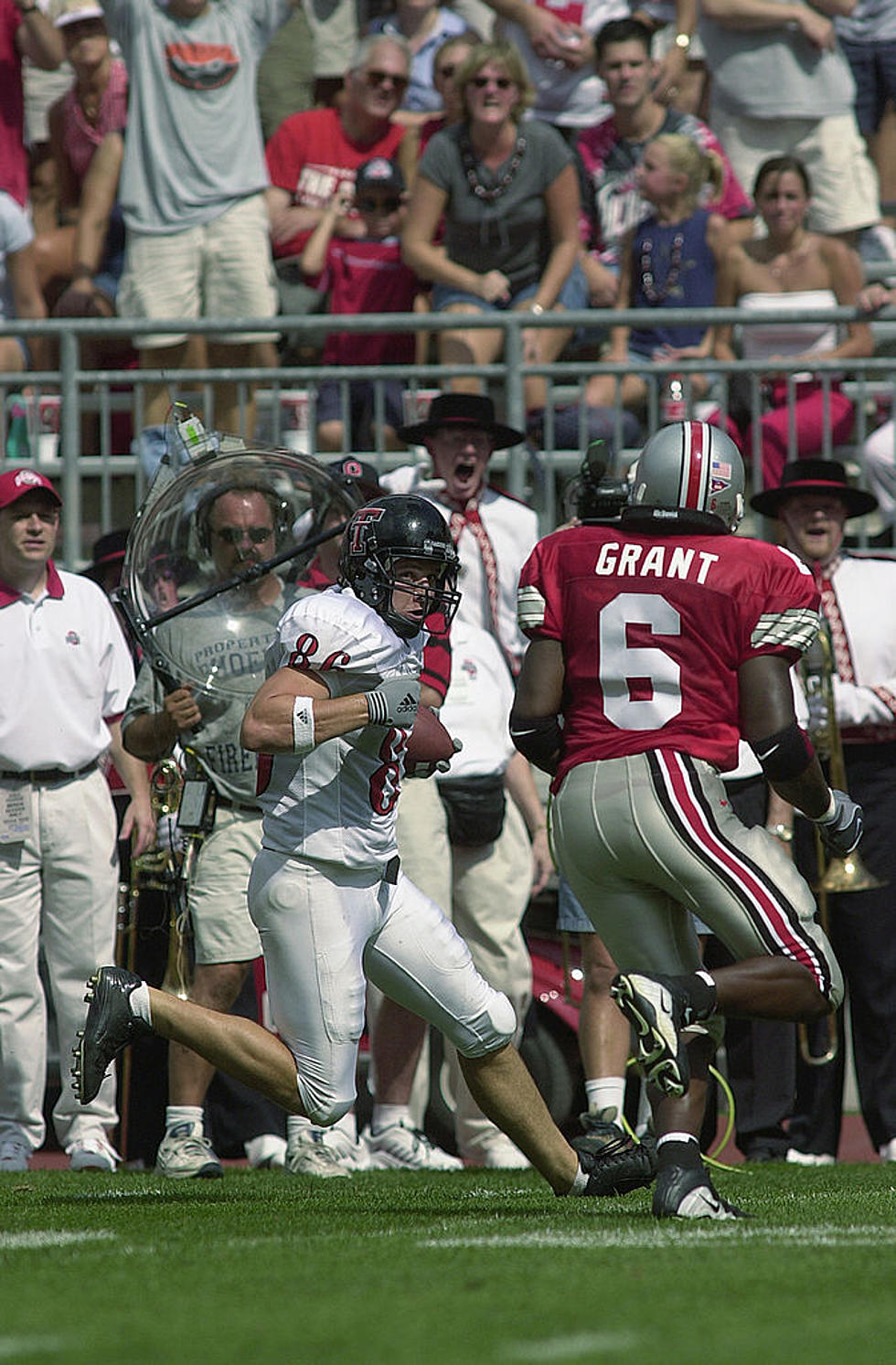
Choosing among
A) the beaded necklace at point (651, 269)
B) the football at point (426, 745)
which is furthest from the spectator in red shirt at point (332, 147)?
the football at point (426, 745)

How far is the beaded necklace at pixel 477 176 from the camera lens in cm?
1006

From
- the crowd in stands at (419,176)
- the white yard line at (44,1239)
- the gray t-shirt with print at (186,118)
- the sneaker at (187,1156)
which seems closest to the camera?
the white yard line at (44,1239)

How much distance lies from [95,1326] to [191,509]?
3840 millimetres

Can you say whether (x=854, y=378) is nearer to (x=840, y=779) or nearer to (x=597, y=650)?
(x=840, y=779)

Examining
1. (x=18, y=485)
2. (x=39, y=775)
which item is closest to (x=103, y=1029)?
(x=39, y=775)

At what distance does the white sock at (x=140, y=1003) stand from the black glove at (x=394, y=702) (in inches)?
35.1

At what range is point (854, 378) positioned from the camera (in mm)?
9641

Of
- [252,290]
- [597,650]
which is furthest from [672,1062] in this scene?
[252,290]

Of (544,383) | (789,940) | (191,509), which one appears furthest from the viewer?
(544,383)

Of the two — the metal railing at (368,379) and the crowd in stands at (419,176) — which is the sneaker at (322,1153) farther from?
the crowd in stands at (419,176)

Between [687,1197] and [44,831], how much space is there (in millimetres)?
3056

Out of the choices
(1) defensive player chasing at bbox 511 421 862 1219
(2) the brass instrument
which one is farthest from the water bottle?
(1) defensive player chasing at bbox 511 421 862 1219

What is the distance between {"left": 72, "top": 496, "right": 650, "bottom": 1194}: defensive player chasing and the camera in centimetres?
527

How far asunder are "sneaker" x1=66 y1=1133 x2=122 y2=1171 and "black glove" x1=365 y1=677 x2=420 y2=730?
2.57 metres
